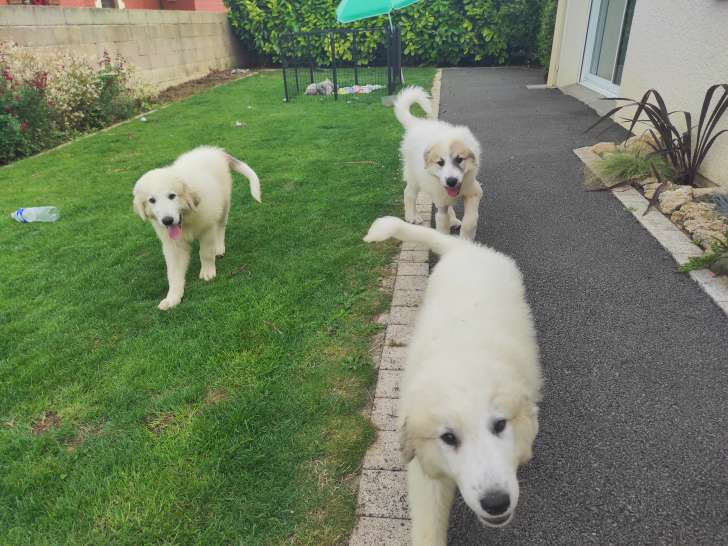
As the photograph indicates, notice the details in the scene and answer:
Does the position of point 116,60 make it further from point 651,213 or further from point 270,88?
point 651,213

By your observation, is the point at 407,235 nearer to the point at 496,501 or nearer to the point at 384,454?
the point at 384,454

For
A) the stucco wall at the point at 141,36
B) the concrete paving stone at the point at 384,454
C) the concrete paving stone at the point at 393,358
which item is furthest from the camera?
the stucco wall at the point at 141,36

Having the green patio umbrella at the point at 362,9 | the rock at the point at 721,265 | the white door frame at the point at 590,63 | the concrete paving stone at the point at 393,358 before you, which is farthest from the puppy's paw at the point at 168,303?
the white door frame at the point at 590,63

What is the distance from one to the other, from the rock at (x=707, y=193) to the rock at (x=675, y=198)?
0.05 metres

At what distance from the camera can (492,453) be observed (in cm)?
144

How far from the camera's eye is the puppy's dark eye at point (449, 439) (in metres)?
1.49

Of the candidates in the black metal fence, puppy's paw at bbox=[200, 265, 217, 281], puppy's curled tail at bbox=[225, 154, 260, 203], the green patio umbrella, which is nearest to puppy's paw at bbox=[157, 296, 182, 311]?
puppy's paw at bbox=[200, 265, 217, 281]

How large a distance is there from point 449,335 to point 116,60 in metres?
11.1

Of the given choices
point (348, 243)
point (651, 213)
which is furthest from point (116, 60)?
point (651, 213)

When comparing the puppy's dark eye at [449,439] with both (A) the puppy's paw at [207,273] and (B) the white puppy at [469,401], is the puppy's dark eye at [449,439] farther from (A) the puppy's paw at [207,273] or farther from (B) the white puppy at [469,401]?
(A) the puppy's paw at [207,273]

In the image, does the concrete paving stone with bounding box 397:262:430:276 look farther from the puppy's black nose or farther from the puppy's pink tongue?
the puppy's black nose

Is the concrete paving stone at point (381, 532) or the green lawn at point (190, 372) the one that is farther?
the green lawn at point (190, 372)

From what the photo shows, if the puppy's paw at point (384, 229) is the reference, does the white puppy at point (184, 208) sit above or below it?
below

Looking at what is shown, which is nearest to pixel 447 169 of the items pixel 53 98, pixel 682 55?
pixel 682 55
